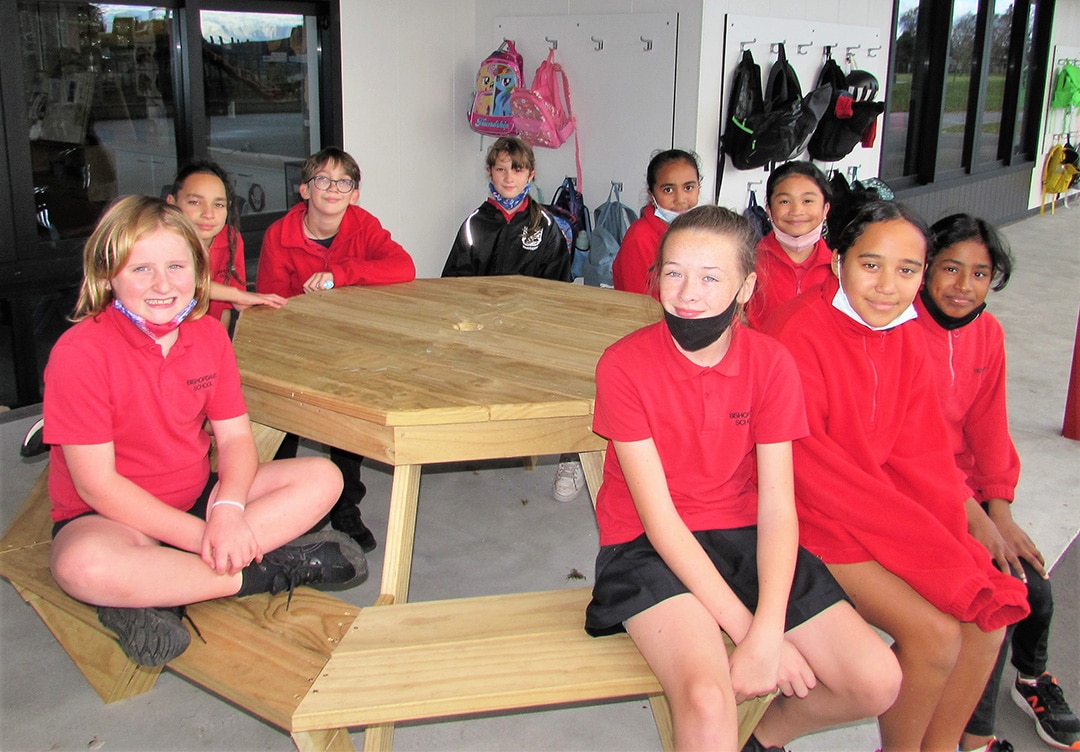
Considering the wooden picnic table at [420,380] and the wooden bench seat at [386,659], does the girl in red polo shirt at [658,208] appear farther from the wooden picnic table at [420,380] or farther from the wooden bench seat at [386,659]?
the wooden bench seat at [386,659]

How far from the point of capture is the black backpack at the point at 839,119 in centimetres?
582

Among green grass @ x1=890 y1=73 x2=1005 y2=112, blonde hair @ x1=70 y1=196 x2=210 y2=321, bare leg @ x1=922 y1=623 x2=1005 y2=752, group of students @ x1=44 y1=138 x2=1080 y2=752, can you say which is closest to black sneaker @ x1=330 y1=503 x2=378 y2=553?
group of students @ x1=44 y1=138 x2=1080 y2=752

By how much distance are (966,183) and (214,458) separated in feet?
27.3

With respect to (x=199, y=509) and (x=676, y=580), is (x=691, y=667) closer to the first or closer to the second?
(x=676, y=580)

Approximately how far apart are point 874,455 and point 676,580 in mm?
545

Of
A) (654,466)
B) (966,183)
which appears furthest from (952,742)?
(966,183)

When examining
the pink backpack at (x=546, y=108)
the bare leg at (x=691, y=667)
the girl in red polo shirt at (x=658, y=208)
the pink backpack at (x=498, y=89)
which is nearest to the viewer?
the bare leg at (x=691, y=667)

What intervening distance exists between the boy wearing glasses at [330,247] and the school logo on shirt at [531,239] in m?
0.54

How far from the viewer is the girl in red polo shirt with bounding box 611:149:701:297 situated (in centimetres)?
349

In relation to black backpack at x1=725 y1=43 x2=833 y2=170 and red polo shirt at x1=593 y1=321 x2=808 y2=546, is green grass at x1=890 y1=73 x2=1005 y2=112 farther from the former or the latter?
red polo shirt at x1=593 y1=321 x2=808 y2=546

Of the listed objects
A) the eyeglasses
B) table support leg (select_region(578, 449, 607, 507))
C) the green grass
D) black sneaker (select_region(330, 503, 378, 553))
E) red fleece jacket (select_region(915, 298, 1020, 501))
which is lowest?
black sneaker (select_region(330, 503, 378, 553))

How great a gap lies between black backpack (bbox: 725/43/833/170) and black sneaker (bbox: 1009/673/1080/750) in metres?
3.37

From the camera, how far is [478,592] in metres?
2.71

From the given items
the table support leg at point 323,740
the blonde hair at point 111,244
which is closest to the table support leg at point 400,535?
the table support leg at point 323,740
